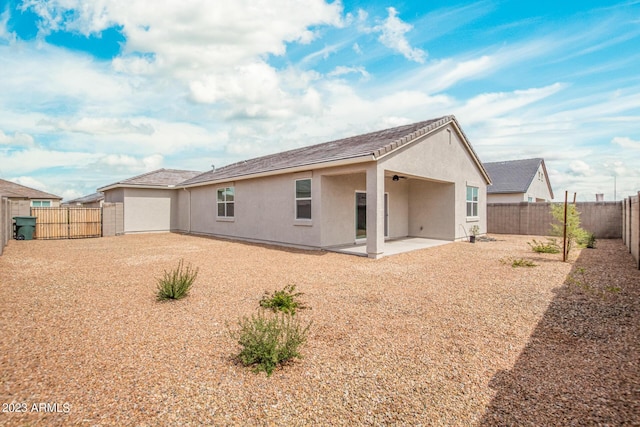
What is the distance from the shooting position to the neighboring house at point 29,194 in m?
27.3

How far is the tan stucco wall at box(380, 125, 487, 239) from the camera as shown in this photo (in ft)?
37.5

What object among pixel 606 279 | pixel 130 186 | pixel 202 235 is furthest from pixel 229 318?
pixel 130 186

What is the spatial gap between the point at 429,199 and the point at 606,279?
8.38 metres

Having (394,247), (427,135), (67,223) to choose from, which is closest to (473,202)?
(427,135)

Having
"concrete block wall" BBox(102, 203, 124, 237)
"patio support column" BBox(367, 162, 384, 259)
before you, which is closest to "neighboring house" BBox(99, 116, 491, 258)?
"patio support column" BBox(367, 162, 384, 259)

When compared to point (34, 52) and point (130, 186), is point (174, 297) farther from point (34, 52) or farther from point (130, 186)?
point (130, 186)

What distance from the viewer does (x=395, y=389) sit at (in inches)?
117

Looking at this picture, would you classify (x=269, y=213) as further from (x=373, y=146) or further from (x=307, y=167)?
(x=373, y=146)

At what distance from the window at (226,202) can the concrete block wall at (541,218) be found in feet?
48.8

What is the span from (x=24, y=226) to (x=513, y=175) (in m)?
32.4

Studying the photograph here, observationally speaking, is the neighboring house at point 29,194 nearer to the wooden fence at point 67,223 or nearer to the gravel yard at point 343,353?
the wooden fence at point 67,223

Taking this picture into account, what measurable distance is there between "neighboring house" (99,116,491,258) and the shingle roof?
8.86 meters

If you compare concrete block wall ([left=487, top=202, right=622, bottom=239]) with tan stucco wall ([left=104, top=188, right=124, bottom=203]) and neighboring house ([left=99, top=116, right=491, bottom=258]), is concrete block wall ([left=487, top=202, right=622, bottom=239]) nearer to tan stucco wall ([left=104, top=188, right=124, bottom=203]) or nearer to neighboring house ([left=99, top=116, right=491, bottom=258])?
neighboring house ([left=99, top=116, right=491, bottom=258])

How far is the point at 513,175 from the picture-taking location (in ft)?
85.3
